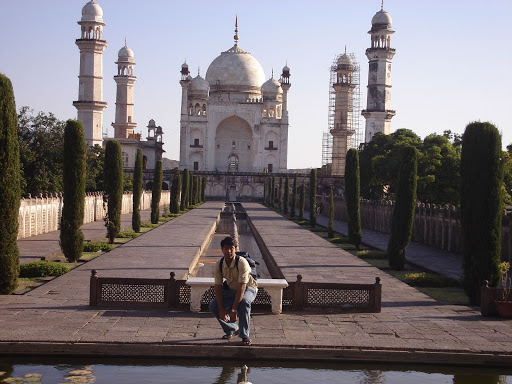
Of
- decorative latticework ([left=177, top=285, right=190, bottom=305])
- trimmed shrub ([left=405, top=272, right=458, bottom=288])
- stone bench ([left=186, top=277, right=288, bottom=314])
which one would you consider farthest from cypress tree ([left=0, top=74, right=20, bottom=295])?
trimmed shrub ([left=405, top=272, right=458, bottom=288])

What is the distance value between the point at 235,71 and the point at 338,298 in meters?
58.9

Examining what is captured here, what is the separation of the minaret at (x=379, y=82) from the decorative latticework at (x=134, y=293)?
141 ft

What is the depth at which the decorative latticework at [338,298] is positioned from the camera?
339 inches

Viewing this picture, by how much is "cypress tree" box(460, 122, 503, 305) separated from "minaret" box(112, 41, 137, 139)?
181ft

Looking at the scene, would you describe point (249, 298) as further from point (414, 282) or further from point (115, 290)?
point (414, 282)

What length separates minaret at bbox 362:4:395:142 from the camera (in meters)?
50.3

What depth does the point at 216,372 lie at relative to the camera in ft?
21.0

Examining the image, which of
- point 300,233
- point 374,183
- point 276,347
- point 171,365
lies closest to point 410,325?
point 276,347

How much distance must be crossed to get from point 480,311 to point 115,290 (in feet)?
13.3

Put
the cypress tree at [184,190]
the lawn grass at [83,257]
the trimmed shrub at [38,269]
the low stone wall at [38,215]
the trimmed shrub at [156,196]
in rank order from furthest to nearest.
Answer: the cypress tree at [184,190], the trimmed shrub at [156,196], the low stone wall at [38,215], the trimmed shrub at [38,269], the lawn grass at [83,257]

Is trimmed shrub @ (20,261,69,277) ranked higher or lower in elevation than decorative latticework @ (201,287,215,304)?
lower

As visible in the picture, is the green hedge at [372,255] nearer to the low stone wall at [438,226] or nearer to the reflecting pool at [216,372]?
the low stone wall at [438,226]

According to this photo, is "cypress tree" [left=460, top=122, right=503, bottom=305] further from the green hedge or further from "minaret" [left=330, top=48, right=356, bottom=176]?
"minaret" [left=330, top=48, right=356, bottom=176]

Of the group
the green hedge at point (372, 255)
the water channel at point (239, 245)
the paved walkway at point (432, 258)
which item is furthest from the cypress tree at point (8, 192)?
the green hedge at point (372, 255)
